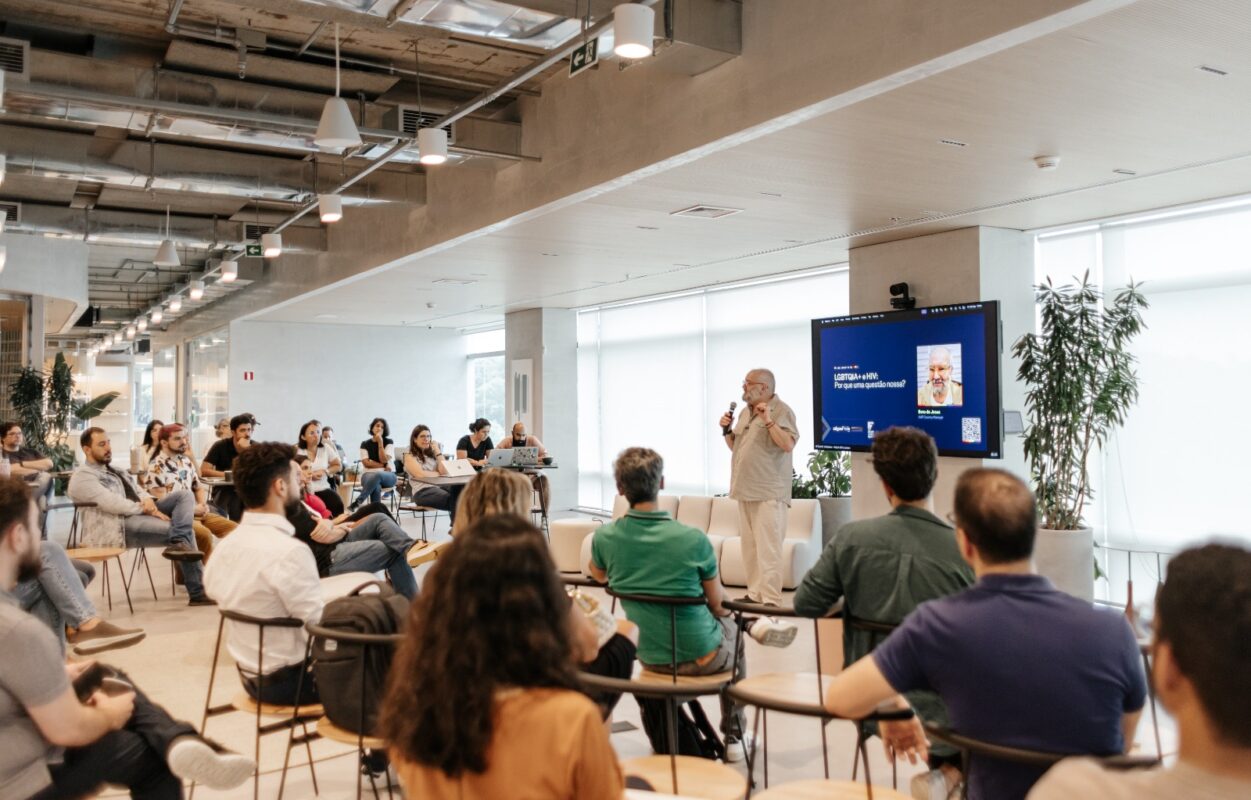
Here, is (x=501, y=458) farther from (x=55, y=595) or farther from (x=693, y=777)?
(x=693, y=777)

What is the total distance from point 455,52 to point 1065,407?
4.84 m

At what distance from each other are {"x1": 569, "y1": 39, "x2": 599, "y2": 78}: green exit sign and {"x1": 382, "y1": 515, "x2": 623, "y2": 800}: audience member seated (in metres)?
3.55

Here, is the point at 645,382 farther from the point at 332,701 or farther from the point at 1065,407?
the point at 332,701

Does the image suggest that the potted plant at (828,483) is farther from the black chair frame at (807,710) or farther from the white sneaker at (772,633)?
the black chair frame at (807,710)

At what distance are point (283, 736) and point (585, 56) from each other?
348 centimetres

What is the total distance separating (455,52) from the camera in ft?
21.5

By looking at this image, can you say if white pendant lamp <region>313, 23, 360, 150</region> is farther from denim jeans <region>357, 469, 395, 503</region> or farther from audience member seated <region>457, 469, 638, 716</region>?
denim jeans <region>357, 469, 395, 503</region>

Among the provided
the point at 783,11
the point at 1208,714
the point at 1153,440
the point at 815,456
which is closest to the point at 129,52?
the point at 783,11

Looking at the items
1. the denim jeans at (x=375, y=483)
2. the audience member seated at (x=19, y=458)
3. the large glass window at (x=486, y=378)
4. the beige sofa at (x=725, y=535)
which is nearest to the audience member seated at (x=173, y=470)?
the audience member seated at (x=19, y=458)

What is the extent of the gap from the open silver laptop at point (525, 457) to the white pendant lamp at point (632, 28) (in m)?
6.31

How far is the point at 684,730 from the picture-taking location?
11.8 ft

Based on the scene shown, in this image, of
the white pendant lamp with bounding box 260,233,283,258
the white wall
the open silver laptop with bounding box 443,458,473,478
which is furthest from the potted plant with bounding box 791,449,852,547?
the white wall

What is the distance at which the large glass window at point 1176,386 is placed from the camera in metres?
6.89

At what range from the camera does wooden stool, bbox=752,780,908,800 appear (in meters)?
2.29
